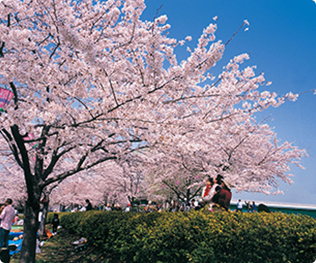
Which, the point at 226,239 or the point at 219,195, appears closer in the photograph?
the point at 226,239

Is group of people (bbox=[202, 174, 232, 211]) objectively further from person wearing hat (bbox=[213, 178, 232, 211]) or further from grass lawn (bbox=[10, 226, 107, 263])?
grass lawn (bbox=[10, 226, 107, 263])

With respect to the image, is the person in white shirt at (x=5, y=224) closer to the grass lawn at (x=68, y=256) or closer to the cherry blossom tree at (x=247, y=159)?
the grass lawn at (x=68, y=256)

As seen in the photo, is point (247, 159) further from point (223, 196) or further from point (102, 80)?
point (102, 80)

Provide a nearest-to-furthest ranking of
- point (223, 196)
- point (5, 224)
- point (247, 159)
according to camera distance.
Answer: point (223, 196), point (5, 224), point (247, 159)

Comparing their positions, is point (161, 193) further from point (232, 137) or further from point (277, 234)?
point (277, 234)

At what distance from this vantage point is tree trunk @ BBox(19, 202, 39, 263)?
6.24 m

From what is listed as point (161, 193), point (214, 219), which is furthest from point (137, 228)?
point (161, 193)

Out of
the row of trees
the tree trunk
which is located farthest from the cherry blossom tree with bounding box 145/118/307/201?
the tree trunk

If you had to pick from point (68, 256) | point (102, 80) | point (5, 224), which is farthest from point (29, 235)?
point (102, 80)

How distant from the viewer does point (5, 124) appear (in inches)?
175

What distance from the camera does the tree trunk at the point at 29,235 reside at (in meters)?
6.24

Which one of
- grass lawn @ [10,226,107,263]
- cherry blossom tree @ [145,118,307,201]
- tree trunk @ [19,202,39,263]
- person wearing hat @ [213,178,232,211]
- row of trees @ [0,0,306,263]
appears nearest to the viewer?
row of trees @ [0,0,306,263]

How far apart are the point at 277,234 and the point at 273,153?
9756mm

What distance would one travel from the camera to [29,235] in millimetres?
6477
